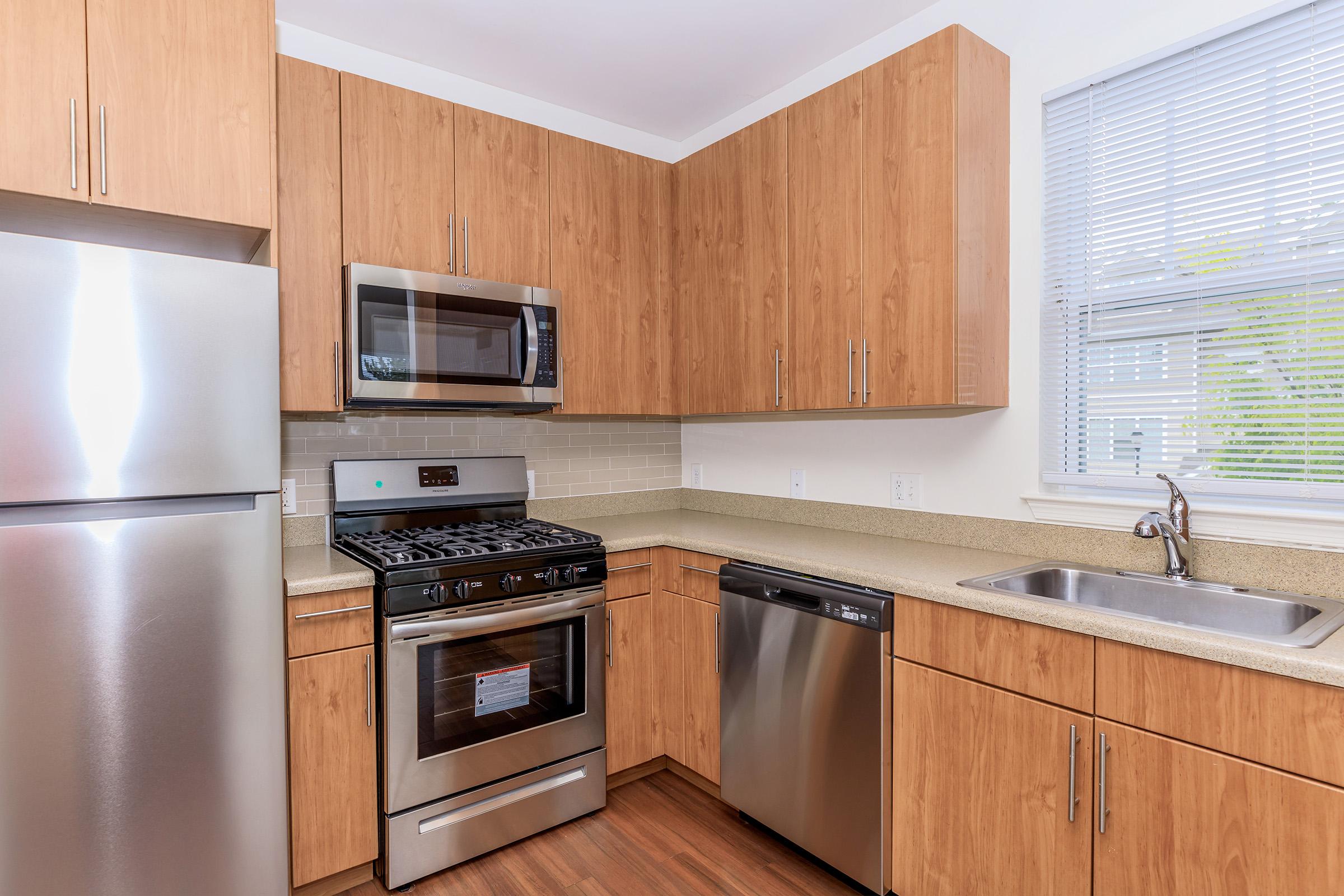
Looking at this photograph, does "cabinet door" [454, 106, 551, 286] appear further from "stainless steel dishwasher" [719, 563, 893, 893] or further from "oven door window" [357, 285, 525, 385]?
"stainless steel dishwasher" [719, 563, 893, 893]

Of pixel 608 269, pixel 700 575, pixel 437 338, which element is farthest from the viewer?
pixel 608 269

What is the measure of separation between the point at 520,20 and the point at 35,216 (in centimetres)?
153

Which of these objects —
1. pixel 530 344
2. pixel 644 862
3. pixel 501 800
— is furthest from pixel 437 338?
pixel 644 862

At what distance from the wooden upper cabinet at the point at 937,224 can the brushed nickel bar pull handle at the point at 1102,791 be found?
3.08ft

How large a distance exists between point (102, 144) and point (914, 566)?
231cm

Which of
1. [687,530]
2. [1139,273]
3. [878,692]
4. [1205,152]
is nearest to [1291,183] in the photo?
[1205,152]

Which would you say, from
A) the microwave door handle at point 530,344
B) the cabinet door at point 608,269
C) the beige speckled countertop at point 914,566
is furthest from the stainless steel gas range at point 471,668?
the cabinet door at point 608,269

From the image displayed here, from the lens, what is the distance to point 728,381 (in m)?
2.73

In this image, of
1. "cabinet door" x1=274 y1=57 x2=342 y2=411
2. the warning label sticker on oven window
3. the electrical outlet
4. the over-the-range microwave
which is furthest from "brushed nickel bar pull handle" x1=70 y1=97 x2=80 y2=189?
the electrical outlet

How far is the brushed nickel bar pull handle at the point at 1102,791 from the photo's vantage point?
1423 mm

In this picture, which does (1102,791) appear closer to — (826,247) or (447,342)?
(826,247)

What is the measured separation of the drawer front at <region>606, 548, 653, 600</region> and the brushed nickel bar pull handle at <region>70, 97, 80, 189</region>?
5.72 ft

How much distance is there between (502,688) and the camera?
7.22 feet

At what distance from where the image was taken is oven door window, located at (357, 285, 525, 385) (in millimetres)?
2227
